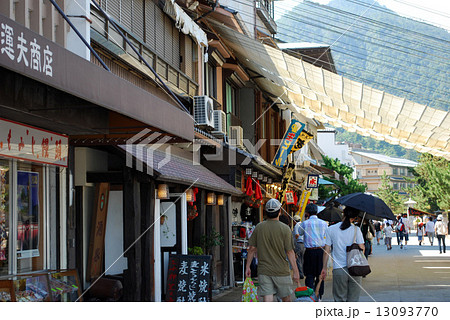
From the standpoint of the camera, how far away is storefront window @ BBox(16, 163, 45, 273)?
9000mm

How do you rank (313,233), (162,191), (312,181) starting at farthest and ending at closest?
(312,181)
(313,233)
(162,191)

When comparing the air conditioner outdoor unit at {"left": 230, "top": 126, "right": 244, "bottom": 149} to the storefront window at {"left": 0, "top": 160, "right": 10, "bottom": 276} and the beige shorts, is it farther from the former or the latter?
the storefront window at {"left": 0, "top": 160, "right": 10, "bottom": 276}

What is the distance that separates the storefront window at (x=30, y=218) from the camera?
Answer: 9000 millimetres

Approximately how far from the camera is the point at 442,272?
19.0 meters

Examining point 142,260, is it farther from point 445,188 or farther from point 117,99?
point 445,188

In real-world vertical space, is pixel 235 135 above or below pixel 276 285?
above

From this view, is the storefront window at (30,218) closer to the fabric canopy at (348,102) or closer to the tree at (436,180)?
the fabric canopy at (348,102)

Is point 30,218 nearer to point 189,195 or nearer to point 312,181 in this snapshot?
point 189,195

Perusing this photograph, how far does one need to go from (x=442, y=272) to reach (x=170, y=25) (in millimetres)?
11123

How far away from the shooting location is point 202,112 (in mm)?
16375

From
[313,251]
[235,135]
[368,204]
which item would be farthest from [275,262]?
[235,135]

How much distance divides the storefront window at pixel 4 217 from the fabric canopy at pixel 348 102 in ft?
30.2

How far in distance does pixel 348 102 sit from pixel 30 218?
37.3ft

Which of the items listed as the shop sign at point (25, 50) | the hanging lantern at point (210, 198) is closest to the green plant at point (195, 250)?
the hanging lantern at point (210, 198)
